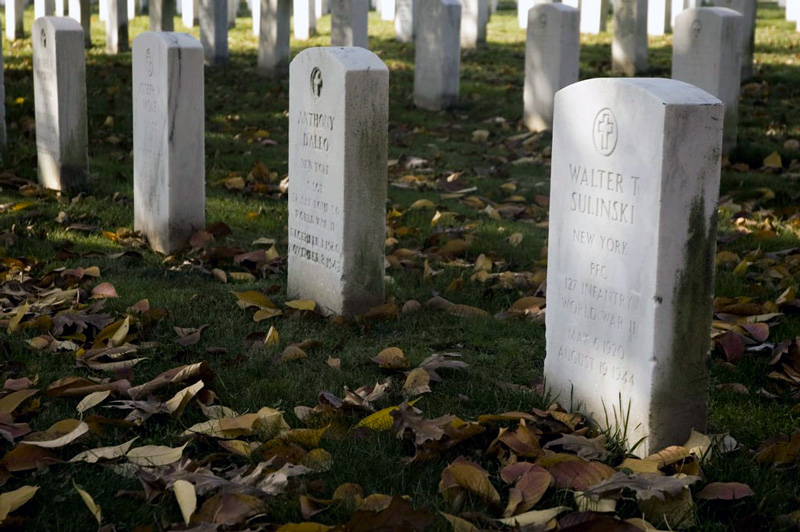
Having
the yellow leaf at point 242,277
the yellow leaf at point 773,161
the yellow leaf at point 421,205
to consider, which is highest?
the yellow leaf at point 773,161

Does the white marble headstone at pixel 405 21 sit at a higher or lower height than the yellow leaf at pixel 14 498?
higher

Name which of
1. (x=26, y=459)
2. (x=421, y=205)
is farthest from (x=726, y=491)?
(x=421, y=205)

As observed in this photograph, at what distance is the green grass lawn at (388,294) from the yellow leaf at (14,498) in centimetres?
5

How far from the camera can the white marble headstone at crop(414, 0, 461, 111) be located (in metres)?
13.1

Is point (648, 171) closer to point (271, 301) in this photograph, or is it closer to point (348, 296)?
point (348, 296)

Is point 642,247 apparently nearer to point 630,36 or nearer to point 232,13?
point 630,36

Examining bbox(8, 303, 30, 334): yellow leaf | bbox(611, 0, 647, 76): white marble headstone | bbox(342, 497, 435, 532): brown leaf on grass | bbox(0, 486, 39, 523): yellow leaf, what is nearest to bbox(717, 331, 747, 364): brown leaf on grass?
bbox(342, 497, 435, 532): brown leaf on grass

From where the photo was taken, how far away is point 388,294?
18.2ft

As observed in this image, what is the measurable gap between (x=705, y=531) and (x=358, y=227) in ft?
8.57

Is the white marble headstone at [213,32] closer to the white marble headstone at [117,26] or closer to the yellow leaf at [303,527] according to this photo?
the white marble headstone at [117,26]

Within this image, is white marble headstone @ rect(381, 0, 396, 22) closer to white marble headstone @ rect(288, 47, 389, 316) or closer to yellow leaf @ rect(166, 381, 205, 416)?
white marble headstone @ rect(288, 47, 389, 316)

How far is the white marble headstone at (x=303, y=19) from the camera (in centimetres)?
2036

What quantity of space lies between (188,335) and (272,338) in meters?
0.38

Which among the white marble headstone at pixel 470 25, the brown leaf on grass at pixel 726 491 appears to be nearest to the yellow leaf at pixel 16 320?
the brown leaf on grass at pixel 726 491
